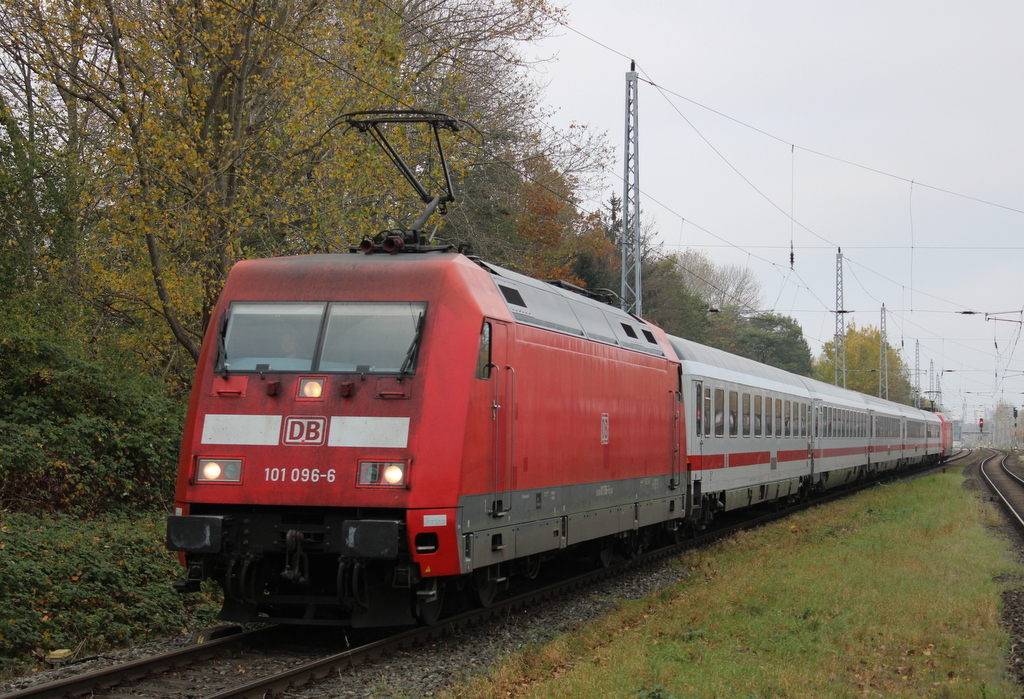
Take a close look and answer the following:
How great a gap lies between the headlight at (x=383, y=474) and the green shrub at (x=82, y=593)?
2948 mm

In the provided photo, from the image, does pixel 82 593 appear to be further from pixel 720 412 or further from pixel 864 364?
pixel 864 364

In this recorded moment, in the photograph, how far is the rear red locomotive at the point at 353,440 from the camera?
27.9 ft

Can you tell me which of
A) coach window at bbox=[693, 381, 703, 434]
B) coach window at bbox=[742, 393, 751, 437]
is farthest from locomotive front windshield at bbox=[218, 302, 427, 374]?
coach window at bbox=[742, 393, 751, 437]

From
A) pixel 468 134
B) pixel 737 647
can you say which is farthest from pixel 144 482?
pixel 737 647

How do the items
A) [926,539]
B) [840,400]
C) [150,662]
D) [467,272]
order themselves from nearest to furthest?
[150,662] < [467,272] < [926,539] < [840,400]

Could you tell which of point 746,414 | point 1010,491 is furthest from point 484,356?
point 1010,491

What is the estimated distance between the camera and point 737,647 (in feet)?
30.2

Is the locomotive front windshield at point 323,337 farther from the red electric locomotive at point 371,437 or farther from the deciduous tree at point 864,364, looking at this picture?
the deciduous tree at point 864,364

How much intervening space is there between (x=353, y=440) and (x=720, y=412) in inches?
465

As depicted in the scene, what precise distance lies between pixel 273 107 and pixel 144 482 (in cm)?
694

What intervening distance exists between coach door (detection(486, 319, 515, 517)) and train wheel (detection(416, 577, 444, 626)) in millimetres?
904

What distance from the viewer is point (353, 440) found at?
28.3 ft

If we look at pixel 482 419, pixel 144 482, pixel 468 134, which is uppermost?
pixel 468 134

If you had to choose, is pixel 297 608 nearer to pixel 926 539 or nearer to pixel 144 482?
pixel 144 482
